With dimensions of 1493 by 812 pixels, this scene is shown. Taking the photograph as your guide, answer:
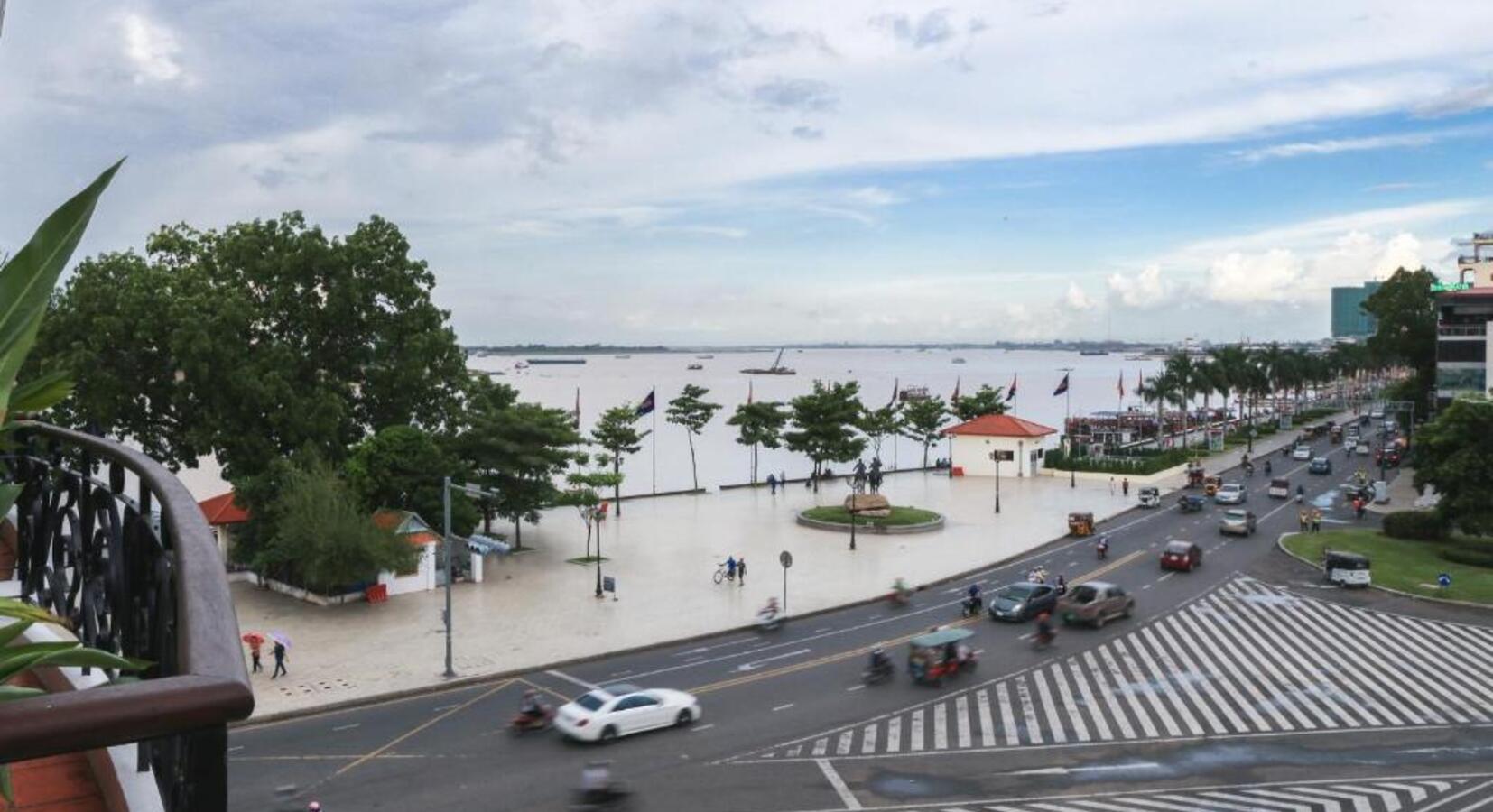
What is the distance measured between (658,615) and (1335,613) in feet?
67.8

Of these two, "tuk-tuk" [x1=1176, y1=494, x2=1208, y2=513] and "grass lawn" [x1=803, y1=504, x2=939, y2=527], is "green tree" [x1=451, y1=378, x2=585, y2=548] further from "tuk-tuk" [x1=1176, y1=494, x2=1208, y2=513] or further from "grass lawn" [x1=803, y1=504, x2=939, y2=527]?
"tuk-tuk" [x1=1176, y1=494, x2=1208, y2=513]

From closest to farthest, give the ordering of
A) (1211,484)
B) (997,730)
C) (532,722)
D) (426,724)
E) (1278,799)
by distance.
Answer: (1278,799) < (532,722) < (997,730) < (426,724) < (1211,484)

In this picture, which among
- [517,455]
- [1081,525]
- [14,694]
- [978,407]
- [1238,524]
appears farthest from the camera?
[978,407]

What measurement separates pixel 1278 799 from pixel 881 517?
3061cm

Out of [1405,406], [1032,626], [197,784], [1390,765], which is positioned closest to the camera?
[197,784]

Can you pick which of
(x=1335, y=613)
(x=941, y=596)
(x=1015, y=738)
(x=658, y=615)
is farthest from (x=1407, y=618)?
(x=658, y=615)

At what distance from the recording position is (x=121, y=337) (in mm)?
36156

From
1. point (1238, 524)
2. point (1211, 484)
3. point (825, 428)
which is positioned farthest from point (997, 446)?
point (1238, 524)

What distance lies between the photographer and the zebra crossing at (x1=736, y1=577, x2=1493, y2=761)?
69.2 feet

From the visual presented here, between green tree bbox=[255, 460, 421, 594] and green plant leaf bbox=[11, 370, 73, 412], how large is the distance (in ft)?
98.5

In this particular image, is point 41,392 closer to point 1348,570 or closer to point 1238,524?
point 1348,570

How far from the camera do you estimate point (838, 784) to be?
717 inches

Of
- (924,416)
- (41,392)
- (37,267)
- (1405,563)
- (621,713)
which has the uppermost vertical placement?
(37,267)

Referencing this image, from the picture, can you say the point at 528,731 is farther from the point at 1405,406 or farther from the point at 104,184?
the point at 1405,406
